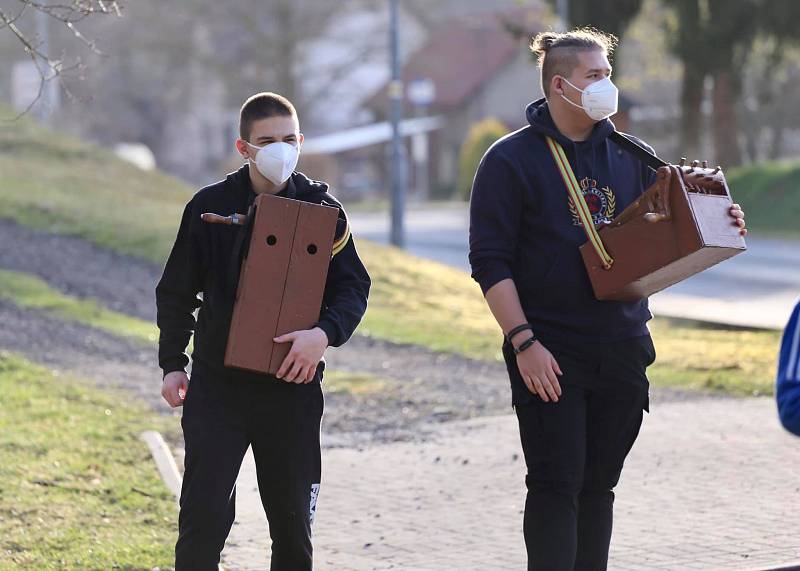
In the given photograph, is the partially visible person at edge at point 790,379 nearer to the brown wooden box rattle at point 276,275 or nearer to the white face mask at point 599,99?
the white face mask at point 599,99

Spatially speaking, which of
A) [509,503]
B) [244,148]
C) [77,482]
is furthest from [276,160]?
[77,482]

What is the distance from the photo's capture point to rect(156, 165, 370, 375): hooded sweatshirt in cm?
442

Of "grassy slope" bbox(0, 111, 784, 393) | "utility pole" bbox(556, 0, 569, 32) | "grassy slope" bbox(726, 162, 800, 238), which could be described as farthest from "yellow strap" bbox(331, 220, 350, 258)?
"utility pole" bbox(556, 0, 569, 32)

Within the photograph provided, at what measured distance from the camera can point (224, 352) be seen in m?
4.38

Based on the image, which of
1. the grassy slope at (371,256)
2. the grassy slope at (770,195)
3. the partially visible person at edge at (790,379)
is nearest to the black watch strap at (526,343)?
the partially visible person at edge at (790,379)

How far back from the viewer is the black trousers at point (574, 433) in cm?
443

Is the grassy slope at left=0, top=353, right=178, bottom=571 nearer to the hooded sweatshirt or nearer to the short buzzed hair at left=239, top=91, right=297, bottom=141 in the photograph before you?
the hooded sweatshirt

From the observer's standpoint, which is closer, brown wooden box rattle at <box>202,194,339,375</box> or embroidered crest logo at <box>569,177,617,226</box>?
brown wooden box rattle at <box>202,194,339,375</box>

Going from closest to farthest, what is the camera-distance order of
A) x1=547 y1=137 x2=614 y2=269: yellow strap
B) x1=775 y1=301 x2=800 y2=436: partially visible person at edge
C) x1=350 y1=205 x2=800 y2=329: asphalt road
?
x1=775 y1=301 x2=800 y2=436: partially visible person at edge → x1=547 y1=137 x2=614 y2=269: yellow strap → x1=350 y1=205 x2=800 y2=329: asphalt road

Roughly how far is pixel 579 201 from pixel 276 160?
0.95 metres

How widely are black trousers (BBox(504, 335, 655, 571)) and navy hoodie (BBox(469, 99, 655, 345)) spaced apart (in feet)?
0.28

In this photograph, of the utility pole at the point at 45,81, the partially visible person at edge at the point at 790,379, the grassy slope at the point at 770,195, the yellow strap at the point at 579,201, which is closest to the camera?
the partially visible person at edge at the point at 790,379

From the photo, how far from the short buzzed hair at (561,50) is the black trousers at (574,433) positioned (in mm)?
860

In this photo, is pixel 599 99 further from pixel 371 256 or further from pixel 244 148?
pixel 371 256
